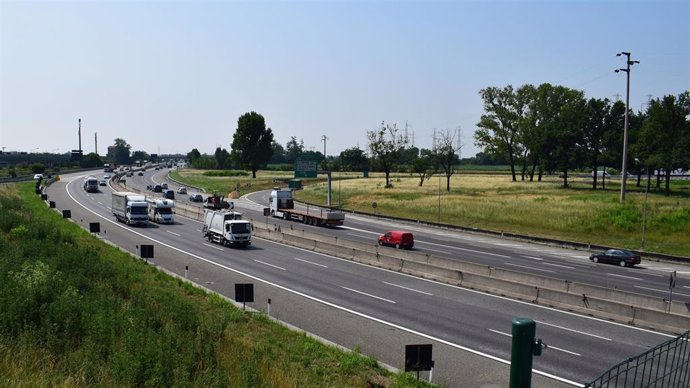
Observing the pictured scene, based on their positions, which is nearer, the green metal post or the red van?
the green metal post

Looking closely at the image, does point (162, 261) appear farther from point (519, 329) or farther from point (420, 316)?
point (519, 329)

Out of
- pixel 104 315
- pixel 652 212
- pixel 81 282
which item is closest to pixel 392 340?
pixel 104 315

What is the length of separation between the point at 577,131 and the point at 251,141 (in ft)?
275

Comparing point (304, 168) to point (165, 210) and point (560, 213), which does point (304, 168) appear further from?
point (560, 213)

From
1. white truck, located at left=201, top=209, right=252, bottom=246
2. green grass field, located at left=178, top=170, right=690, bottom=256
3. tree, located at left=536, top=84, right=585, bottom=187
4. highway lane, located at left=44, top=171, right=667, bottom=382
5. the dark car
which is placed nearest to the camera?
highway lane, located at left=44, top=171, right=667, bottom=382

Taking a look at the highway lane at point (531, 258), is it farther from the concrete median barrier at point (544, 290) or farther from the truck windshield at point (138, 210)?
the truck windshield at point (138, 210)

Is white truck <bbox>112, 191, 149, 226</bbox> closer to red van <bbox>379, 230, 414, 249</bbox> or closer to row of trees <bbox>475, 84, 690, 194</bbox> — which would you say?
red van <bbox>379, 230, 414, 249</bbox>

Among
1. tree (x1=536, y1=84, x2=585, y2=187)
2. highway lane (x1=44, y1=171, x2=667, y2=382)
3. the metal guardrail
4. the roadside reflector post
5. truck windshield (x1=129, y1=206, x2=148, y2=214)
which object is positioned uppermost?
tree (x1=536, y1=84, x2=585, y2=187)

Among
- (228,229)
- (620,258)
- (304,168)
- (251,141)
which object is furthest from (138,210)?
(251,141)

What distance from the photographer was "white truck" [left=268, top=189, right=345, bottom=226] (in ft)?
209

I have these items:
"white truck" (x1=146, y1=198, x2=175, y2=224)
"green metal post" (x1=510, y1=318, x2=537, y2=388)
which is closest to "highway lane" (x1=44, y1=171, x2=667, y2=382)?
"green metal post" (x1=510, y1=318, x2=537, y2=388)

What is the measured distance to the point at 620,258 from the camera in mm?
43344

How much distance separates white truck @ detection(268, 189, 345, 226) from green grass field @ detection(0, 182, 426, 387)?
126ft

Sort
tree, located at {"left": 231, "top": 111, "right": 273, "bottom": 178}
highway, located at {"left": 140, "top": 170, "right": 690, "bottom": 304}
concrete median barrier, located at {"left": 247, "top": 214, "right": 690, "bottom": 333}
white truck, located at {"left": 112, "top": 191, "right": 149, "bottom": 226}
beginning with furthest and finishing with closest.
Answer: tree, located at {"left": 231, "top": 111, "right": 273, "bottom": 178}, white truck, located at {"left": 112, "top": 191, "right": 149, "bottom": 226}, highway, located at {"left": 140, "top": 170, "right": 690, "bottom": 304}, concrete median barrier, located at {"left": 247, "top": 214, "right": 690, "bottom": 333}
